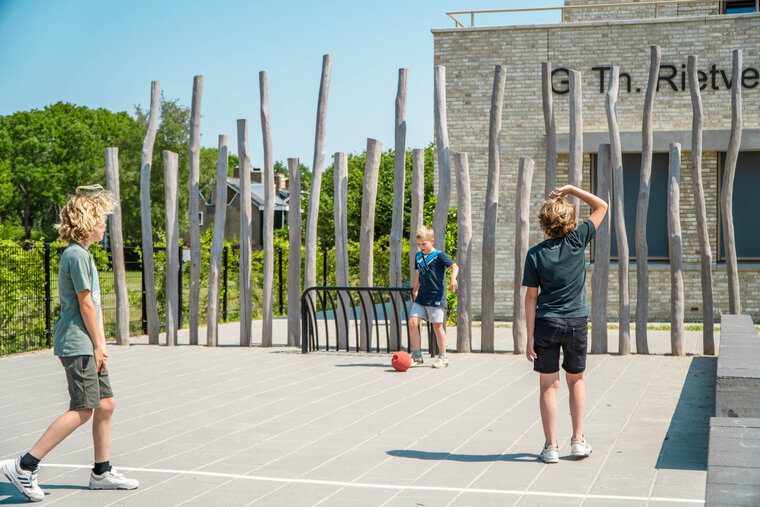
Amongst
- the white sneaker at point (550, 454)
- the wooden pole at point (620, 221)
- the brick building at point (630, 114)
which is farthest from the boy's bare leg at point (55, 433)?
the brick building at point (630, 114)

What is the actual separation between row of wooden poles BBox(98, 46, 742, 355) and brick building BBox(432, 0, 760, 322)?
16.2 feet

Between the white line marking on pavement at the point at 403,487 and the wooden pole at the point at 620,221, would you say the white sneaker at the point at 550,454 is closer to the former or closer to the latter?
the white line marking on pavement at the point at 403,487

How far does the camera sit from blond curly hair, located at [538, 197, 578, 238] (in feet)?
18.4

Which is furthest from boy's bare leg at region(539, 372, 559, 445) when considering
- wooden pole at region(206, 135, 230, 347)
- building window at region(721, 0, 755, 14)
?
building window at region(721, 0, 755, 14)

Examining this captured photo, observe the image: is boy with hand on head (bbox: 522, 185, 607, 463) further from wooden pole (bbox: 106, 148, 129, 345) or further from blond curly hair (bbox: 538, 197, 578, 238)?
wooden pole (bbox: 106, 148, 129, 345)

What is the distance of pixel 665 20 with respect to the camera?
52.2ft

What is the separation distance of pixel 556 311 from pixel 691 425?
208 cm

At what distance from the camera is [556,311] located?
18.3ft

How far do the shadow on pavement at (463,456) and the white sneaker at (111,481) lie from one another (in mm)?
1787

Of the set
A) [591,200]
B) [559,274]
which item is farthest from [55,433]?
[591,200]

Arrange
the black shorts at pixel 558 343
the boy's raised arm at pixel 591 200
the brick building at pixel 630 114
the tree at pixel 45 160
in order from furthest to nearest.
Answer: the tree at pixel 45 160 → the brick building at pixel 630 114 → the boy's raised arm at pixel 591 200 → the black shorts at pixel 558 343

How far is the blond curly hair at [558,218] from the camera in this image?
5613mm

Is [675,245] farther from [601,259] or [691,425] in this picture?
[691,425]

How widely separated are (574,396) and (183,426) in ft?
10.4
